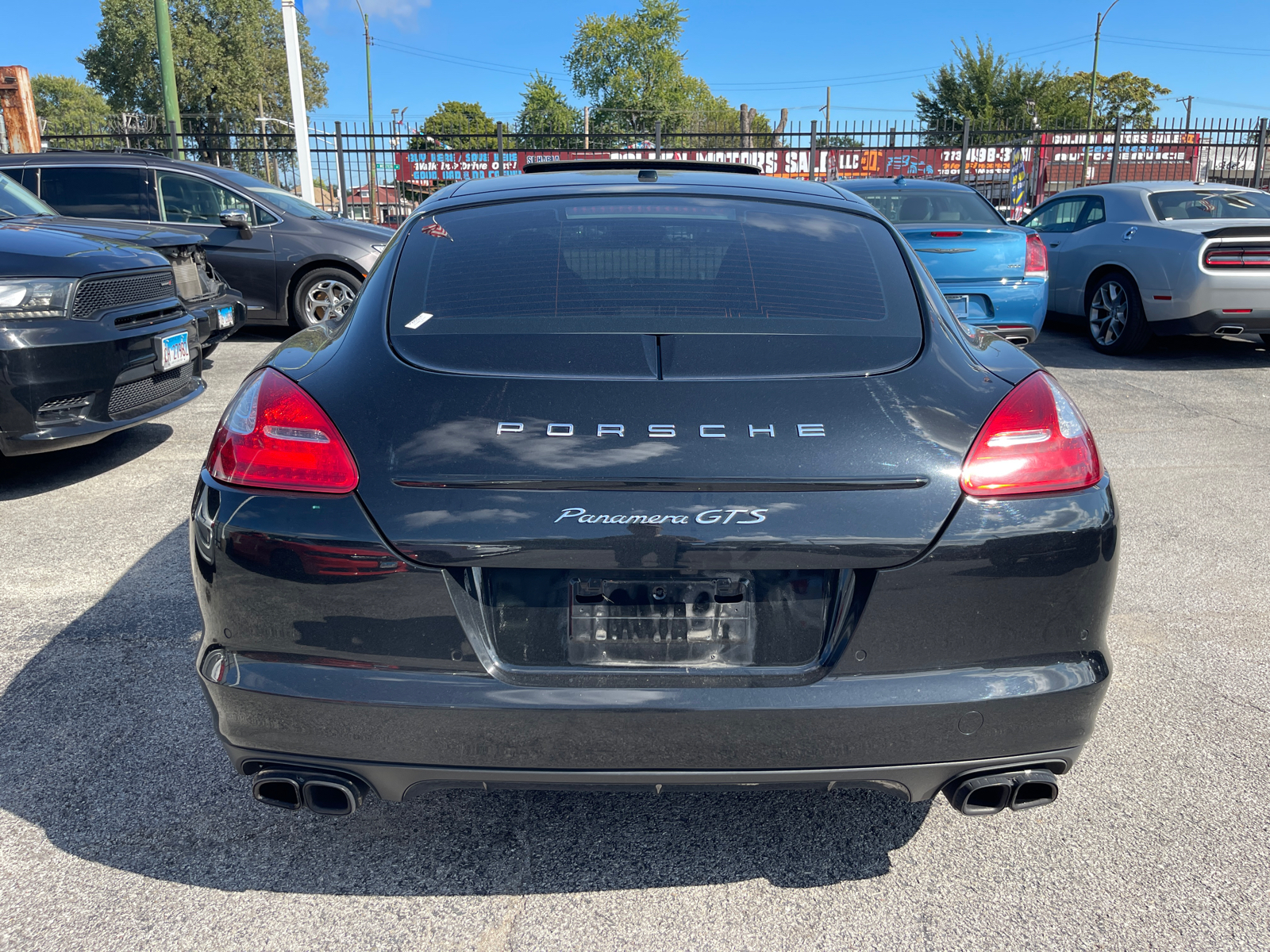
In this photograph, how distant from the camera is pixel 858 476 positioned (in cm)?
184

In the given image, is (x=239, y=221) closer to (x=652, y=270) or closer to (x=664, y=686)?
(x=652, y=270)

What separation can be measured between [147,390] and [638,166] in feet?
11.5

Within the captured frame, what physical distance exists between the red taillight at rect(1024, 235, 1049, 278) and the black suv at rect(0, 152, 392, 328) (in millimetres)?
5902

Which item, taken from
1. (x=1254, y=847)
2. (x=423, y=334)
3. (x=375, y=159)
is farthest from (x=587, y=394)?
(x=375, y=159)

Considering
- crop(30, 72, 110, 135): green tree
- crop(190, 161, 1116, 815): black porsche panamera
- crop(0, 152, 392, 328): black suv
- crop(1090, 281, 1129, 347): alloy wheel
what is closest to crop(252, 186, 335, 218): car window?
crop(0, 152, 392, 328): black suv

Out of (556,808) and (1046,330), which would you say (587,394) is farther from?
(1046,330)

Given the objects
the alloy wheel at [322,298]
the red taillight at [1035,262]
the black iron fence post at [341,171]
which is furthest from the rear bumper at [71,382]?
the black iron fence post at [341,171]

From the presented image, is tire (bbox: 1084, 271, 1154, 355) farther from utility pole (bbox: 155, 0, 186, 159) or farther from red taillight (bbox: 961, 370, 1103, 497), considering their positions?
utility pole (bbox: 155, 0, 186, 159)

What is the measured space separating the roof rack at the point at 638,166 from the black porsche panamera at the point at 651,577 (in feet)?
4.58

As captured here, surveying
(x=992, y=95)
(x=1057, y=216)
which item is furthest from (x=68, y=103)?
(x=1057, y=216)

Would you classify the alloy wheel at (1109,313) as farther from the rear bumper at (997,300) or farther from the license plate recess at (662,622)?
the license plate recess at (662,622)

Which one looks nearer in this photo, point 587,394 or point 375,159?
point 587,394

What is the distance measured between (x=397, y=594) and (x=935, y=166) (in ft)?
73.8

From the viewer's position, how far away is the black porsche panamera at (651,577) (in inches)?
71.7
